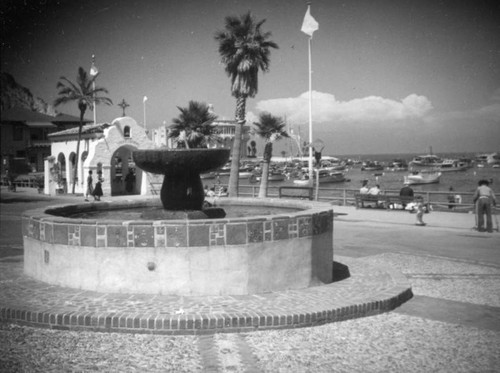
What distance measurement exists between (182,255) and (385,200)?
56.8ft

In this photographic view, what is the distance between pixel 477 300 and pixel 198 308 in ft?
13.6

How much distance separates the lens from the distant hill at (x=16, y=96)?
10450cm

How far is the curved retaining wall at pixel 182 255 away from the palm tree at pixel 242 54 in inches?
823

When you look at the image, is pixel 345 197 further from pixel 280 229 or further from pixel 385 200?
pixel 280 229

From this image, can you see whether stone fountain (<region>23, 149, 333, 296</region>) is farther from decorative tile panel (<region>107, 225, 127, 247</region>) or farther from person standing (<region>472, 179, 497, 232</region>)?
person standing (<region>472, 179, 497, 232</region>)

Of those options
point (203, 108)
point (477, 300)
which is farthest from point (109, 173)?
point (477, 300)

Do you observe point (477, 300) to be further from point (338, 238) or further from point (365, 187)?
point (365, 187)

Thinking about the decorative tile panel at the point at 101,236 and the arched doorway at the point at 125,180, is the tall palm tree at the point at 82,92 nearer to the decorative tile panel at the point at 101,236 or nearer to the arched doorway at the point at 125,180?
the arched doorway at the point at 125,180

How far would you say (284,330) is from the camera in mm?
6184

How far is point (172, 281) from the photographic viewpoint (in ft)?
23.7

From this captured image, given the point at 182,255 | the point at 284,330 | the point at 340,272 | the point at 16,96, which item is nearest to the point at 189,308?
the point at 182,255

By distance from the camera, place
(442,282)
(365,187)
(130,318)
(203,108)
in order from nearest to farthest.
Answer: (130,318) → (442,282) → (365,187) → (203,108)

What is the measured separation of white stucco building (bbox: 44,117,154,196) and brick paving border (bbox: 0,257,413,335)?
26.2m

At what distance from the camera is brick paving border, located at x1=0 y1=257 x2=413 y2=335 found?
6.10 meters
